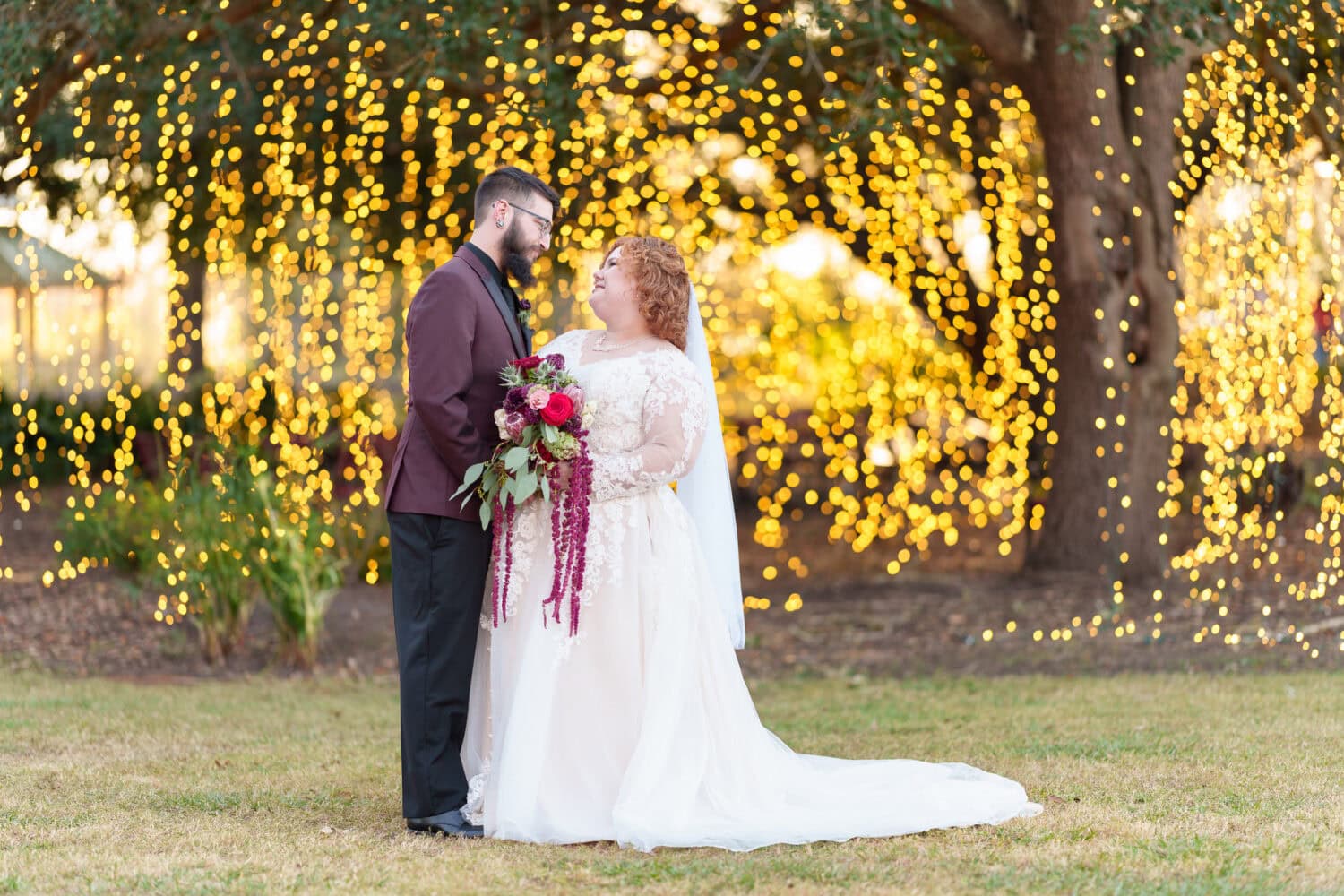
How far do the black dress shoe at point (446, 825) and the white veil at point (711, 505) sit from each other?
2.97 feet

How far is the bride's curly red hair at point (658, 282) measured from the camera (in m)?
A: 4.16

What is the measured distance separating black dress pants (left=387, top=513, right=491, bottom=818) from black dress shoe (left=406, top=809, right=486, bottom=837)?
15 millimetres

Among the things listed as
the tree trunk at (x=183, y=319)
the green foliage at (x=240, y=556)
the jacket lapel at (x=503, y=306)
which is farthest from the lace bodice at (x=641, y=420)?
the tree trunk at (x=183, y=319)

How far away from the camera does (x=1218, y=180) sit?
7.77 metres

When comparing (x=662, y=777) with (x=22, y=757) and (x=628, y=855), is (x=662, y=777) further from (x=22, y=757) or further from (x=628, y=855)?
(x=22, y=757)

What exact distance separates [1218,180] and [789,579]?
3893 millimetres

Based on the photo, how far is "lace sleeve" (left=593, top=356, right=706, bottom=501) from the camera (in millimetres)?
4098

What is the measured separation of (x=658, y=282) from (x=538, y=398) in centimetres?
51

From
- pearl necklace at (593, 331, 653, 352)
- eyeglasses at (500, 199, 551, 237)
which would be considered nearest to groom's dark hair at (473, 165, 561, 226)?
eyeglasses at (500, 199, 551, 237)

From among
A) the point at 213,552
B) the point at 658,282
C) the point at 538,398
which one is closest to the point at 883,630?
the point at 213,552

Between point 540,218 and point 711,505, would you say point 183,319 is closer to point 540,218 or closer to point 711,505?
point 540,218

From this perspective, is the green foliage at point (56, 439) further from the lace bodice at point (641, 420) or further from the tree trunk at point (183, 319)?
the lace bodice at point (641, 420)

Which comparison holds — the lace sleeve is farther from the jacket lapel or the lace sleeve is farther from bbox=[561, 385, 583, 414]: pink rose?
the jacket lapel

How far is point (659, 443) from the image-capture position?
13.5ft
